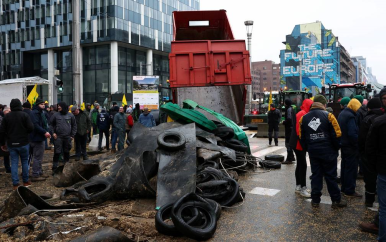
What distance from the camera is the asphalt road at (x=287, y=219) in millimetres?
4395

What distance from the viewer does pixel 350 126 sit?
19.9 ft

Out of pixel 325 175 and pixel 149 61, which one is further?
pixel 149 61

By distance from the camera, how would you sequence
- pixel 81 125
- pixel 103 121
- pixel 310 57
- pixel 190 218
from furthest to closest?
pixel 310 57, pixel 103 121, pixel 81 125, pixel 190 218

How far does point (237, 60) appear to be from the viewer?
11227mm

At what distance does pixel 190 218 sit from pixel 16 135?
15.5 ft

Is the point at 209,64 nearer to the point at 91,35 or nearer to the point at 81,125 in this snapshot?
the point at 81,125

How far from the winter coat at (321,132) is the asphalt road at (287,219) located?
0.93 meters

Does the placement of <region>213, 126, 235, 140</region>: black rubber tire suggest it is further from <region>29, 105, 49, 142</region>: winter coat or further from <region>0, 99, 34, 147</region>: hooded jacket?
<region>0, 99, 34, 147</region>: hooded jacket

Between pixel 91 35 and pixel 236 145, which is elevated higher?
pixel 91 35

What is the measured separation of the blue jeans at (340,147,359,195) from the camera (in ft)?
20.2

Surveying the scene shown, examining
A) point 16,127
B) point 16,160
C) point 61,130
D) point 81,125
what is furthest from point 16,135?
point 81,125

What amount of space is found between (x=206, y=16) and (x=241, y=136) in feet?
21.3

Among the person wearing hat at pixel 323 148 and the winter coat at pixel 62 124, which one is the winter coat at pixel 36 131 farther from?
the person wearing hat at pixel 323 148

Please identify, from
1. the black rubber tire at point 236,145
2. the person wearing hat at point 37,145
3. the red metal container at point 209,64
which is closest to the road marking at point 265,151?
the black rubber tire at point 236,145
